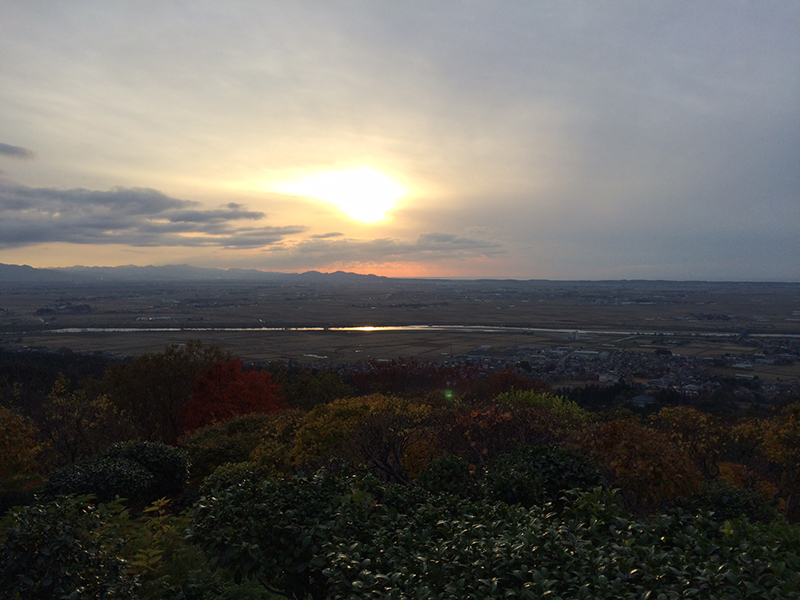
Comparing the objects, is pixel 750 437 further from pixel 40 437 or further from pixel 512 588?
pixel 40 437

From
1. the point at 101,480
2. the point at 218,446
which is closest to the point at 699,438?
the point at 218,446

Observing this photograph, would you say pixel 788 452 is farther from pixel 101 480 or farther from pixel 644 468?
pixel 101 480

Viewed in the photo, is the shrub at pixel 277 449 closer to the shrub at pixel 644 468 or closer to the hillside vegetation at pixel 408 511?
the hillside vegetation at pixel 408 511

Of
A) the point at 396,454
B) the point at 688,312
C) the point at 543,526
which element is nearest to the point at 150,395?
the point at 396,454

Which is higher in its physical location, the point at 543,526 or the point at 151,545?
the point at 543,526

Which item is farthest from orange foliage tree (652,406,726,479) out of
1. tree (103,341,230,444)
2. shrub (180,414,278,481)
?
tree (103,341,230,444)

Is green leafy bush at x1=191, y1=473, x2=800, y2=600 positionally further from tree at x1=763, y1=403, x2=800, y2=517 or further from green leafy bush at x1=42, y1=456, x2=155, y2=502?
tree at x1=763, y1=403, x2=800, y2=517
